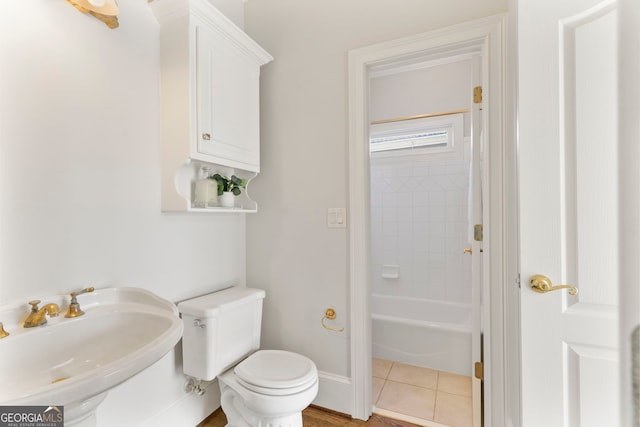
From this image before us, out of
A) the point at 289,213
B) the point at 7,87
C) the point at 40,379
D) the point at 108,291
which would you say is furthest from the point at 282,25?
the point at 40,379

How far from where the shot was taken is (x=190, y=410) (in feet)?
5.03

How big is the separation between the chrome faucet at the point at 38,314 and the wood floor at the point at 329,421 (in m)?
1.07

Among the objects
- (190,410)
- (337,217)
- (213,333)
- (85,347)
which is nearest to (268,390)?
(213,333)

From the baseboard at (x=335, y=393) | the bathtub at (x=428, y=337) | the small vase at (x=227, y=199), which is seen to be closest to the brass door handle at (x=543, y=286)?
the baseboard at (x=335, y=393)

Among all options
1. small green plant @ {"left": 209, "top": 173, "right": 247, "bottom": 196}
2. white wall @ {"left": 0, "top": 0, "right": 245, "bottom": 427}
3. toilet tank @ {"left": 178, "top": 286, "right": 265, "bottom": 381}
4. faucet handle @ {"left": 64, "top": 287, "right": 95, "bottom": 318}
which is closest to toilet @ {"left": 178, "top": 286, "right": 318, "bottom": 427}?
toilet tank @ {"left": 178, "top": 286, "right": 265, "bottom": 381}

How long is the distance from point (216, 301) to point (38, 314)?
0.68m

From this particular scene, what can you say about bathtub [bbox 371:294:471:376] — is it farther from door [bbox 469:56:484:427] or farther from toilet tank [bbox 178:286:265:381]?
toilet tank [bbox 178:286:265:381]

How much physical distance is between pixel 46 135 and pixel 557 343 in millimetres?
1907

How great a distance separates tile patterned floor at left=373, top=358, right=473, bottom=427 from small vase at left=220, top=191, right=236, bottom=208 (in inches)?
58.6

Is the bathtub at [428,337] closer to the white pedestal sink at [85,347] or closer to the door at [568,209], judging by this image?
the door at [568,209]

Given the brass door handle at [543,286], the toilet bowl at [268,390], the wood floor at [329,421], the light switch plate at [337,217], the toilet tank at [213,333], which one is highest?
the light switch plate at [337,217]

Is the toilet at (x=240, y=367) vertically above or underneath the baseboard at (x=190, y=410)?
above

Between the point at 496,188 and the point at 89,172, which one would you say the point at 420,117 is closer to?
the point at 496,188

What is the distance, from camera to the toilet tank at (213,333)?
137cm
